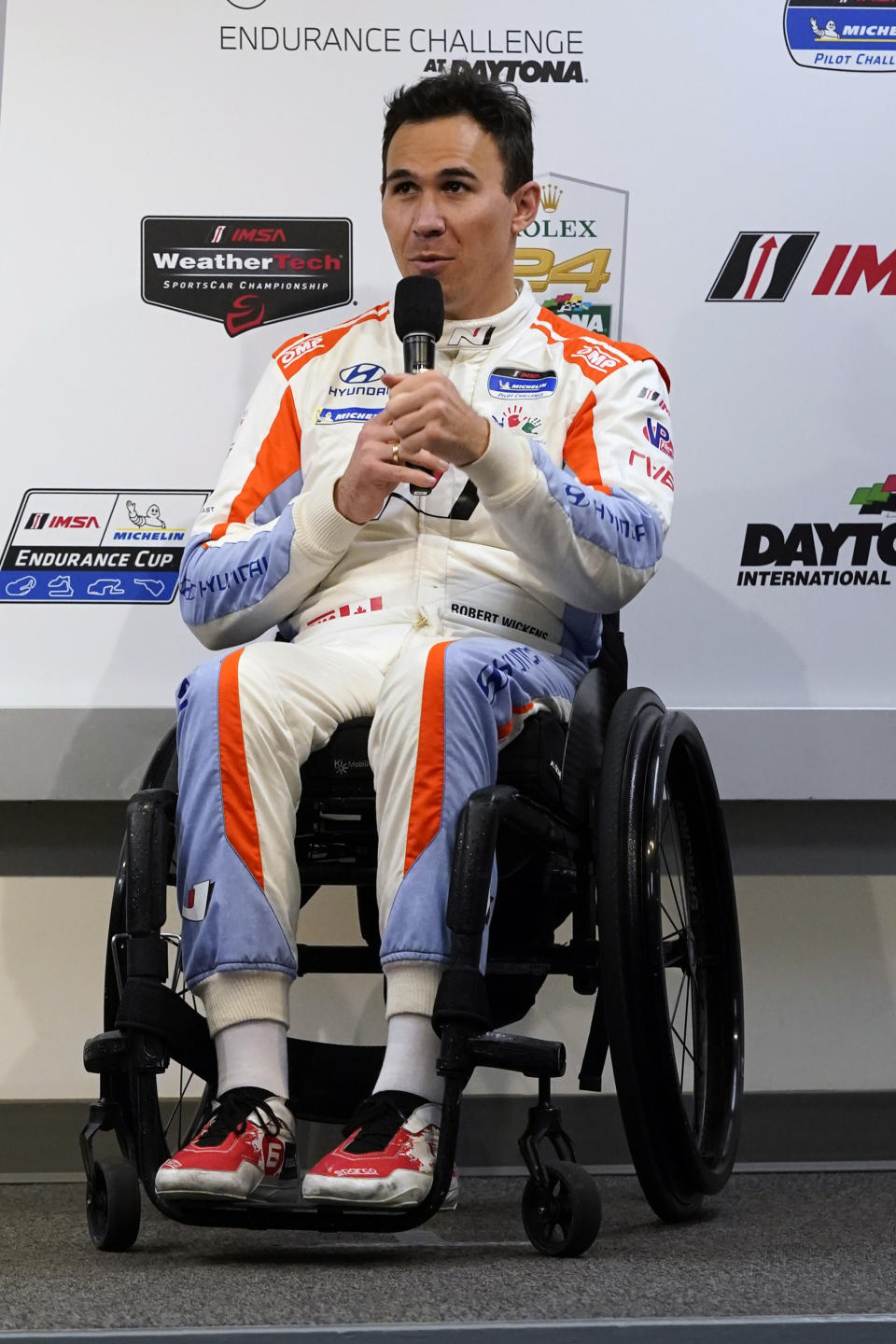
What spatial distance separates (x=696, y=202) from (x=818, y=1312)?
179 cm

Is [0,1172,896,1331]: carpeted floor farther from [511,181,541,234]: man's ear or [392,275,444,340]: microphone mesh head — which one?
[511,181,541,234]: man's ear

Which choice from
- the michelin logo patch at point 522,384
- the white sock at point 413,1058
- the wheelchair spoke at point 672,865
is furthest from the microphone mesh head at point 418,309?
the white sock at point 413,1058

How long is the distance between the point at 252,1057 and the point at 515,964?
0.29m

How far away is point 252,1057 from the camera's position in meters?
1.34

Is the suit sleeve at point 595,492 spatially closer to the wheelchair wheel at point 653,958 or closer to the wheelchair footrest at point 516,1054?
the wheelchair wheel at point 653,958

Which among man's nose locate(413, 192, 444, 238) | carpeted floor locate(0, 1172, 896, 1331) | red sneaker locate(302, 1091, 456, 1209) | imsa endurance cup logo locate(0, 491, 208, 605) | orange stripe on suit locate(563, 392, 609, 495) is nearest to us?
carpeted floor locate(0, 1172, 896, 1331)

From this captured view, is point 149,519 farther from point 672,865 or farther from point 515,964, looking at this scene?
point 515,964

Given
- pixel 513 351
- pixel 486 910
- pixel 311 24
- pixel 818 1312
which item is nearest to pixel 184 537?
pixel 513 351

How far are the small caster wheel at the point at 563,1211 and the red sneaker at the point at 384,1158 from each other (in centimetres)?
9

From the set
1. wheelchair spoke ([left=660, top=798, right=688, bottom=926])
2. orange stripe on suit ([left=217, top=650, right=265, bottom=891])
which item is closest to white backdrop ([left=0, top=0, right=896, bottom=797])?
wheelchair spoke ([left=660, top=798, right=688, bottom=926])

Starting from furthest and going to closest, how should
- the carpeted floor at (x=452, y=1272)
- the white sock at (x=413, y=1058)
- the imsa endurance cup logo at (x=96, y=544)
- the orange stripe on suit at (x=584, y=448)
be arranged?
the imsa endurance cup logo at (x=96, y=544) < the orange stripe on suit at (x=584, y=448) < the white sock at (x=413, y=1058) < the carpeted floor at (x=452, y=1272)

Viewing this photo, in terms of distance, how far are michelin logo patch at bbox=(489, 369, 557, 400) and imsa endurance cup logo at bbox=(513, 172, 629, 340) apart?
55 cm

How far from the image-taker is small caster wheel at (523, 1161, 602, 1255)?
1289 mm

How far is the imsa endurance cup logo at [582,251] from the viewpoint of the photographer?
7.64 feet
